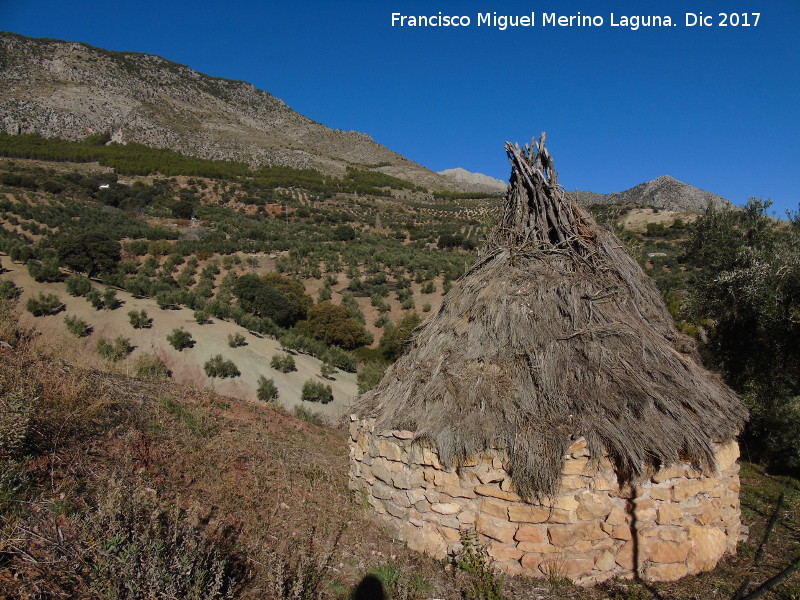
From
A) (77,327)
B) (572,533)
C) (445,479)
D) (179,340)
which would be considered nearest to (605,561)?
(572,533)

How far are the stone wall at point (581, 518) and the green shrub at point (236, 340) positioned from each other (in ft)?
45.4

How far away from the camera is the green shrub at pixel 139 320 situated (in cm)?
1711

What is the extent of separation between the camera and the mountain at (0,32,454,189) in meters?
59.6

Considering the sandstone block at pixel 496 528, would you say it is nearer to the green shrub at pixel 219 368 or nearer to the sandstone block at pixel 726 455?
the sandstone block at pixel 726 455

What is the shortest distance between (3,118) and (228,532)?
7269 cm

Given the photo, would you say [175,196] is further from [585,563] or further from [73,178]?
[585,563]

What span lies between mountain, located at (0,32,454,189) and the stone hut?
65.0 m

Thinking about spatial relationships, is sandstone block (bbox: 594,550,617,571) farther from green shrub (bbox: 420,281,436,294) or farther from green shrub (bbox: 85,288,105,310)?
green shrub (bbox: 420,281,436,294)

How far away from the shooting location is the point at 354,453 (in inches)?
229

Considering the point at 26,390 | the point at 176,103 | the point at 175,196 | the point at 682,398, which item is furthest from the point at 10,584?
the point at 176,103

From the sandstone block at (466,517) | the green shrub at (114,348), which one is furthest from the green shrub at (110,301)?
the sandstone block at (466,517)

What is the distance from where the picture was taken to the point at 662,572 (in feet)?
15.0

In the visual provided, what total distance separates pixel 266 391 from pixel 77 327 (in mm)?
7665

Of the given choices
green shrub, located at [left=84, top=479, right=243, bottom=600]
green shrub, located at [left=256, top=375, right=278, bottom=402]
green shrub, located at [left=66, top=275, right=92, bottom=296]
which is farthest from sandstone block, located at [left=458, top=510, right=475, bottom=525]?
green shrub, located at [left=66, top=275, right=92, bottom=296]
